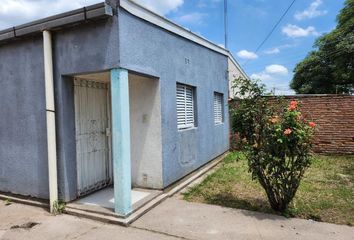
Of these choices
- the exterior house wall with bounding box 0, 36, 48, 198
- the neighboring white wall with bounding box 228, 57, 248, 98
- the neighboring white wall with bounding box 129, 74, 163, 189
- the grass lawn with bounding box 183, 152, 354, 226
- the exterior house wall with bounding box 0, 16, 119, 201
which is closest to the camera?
the exterior house wall with bounding box 0, 16, 119, 201

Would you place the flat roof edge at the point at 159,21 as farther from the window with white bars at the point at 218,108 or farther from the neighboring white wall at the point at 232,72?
the neighboring white wall at the point at 232,72

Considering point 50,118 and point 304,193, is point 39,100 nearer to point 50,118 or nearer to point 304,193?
point 50,118

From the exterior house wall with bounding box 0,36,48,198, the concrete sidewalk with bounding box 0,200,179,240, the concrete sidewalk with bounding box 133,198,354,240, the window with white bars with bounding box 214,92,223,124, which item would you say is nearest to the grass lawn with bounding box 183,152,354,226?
the concrete sidewalk with bounding box 133,198,354,240

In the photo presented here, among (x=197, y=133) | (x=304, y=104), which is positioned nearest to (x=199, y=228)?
(x=197, y=133)

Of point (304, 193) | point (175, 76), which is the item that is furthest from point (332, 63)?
point (175, 76)

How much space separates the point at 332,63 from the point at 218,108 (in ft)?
64.2

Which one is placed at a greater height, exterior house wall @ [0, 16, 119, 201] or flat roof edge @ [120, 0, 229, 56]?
flat roof edge @ [120, 0, 229, 56]

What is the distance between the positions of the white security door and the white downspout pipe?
51 centimetres

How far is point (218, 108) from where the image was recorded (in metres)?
10.9

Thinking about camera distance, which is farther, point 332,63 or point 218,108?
point 332,63

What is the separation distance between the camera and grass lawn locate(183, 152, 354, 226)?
5.04 metres

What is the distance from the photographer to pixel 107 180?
6.60 metres

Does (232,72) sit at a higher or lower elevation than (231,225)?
higher

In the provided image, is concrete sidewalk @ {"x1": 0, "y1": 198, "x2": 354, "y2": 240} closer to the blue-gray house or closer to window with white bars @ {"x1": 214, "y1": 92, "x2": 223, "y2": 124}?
the blue-gray house
